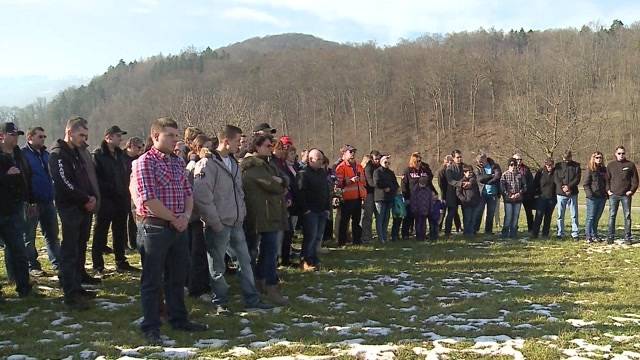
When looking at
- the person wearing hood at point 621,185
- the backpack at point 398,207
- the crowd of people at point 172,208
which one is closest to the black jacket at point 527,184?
the person wearing hood at point 621,185

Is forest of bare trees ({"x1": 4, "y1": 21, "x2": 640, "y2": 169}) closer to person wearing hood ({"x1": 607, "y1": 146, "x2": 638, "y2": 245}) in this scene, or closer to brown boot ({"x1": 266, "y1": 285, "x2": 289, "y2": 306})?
person wearing hood ({"x1": 607, "y1": 146, "x2": 638, "y2": 245})

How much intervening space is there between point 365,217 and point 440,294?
4834 mm

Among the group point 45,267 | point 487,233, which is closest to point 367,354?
point 45,267

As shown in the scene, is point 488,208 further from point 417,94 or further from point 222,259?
point 417,94

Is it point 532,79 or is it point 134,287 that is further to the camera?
point 532,79

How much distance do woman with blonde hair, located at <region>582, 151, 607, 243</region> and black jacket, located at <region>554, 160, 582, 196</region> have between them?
317mm

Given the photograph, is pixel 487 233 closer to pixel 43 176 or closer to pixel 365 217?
pixel 365 217

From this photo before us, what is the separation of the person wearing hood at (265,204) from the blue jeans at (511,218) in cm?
747

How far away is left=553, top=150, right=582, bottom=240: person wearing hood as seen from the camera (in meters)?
12.5

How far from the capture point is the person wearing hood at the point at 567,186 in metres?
12.5

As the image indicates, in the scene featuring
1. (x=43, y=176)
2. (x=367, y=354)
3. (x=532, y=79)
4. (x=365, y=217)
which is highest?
(x=532, y=79)

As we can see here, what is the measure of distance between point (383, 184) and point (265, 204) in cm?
535

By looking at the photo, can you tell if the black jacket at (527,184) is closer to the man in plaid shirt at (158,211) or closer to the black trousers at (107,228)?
the black trousers at (107,228)

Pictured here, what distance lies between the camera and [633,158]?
158 feet
